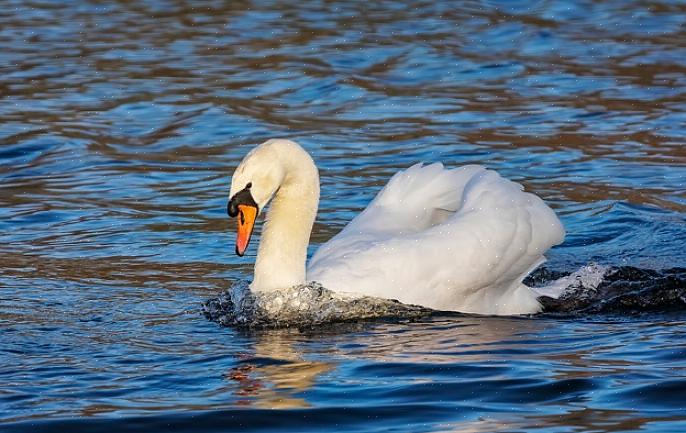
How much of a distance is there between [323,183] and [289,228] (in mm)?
3731

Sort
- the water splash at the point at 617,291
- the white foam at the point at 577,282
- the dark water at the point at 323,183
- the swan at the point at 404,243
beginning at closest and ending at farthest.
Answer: the dark water at the point at 323,183 → the swan at the point at 404,243 → the water splash at the point at 617,291 → the white foam at the point at 577,282

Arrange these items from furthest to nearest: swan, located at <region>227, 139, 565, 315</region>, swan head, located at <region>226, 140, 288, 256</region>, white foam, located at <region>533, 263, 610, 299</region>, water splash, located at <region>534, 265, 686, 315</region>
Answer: white foam, located at <region>533, 263, 610, 299</region>, water splash, located at <region>534, 265, 686, 315</region>, swan, located at <region>227, 139, 565, 315</region>, swan head, located at <region>226, 140, 288, 256</region>

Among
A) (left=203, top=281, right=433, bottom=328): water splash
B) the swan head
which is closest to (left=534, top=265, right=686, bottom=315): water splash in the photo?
(left=203, top=281, right=433, bottom=328): water splash

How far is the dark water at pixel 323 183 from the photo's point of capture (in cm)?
628

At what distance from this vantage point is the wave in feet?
25.4

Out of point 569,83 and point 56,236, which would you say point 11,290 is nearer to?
point 56,236

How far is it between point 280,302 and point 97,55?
32.1 ft

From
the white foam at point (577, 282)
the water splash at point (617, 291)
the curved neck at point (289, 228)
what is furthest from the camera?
the white foam at point (577, 282)

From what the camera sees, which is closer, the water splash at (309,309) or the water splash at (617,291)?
the water splash at (309,309)

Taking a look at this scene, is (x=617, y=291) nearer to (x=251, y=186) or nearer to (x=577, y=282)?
(x=577, y=282)

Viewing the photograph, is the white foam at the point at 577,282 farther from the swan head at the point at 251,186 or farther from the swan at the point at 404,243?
the swan head at the point at 251,186

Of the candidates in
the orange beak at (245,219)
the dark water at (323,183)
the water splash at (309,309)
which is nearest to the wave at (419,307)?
the water splash at (309,309)

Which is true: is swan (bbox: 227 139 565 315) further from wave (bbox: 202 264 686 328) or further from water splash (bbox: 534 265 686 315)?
water splash (bbox: 534 265 686 315)

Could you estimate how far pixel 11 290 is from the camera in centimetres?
870
